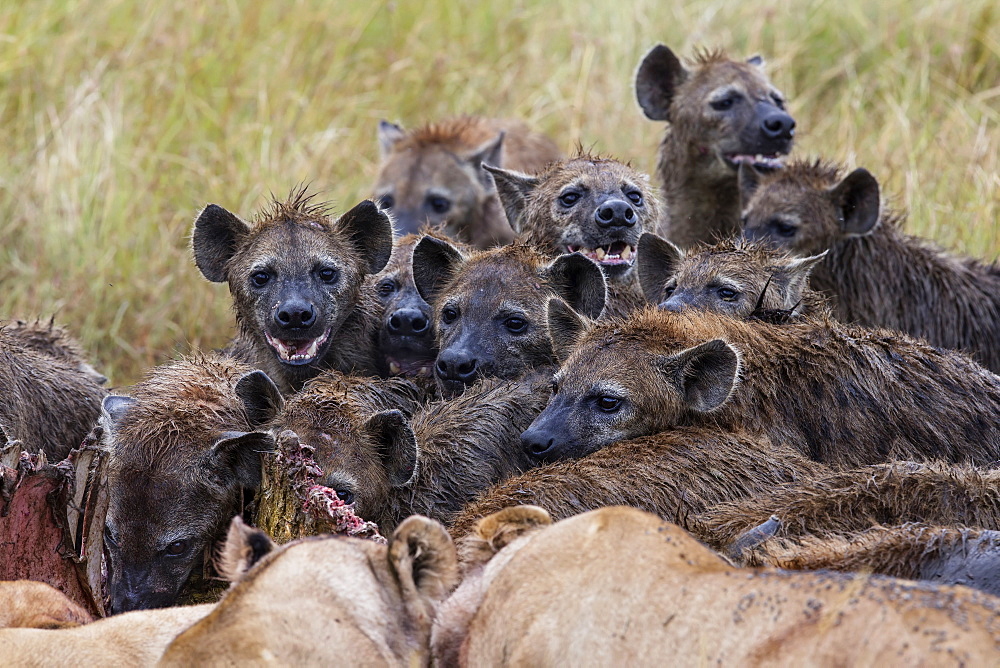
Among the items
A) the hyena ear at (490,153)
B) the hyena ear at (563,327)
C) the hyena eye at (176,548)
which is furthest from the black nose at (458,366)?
the hyena ear at (490,153)

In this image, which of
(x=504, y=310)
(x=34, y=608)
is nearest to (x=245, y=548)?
(x=34, y=608)

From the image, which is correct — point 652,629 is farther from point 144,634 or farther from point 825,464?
point 825,464

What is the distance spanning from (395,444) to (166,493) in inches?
26.5

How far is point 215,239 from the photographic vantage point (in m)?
5.38

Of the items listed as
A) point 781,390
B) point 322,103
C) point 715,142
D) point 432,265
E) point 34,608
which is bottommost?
point 781,390

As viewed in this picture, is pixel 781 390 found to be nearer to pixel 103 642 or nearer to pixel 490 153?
→ pixel 103 642

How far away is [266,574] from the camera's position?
248cm

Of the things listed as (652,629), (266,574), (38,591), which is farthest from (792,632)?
(38,591)

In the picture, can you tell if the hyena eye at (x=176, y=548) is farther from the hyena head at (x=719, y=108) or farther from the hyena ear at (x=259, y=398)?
the hyena head at (x=719, y=108)

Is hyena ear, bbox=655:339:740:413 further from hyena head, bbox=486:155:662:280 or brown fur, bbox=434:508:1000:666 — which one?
brown fur, bbox=434:508:1000:666

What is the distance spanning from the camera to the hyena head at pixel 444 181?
333 inches

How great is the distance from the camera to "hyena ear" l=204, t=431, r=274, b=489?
3836 millimetres

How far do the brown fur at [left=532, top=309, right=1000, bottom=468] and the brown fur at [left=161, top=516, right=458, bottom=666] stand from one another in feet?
5.18

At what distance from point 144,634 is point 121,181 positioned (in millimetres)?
5455
